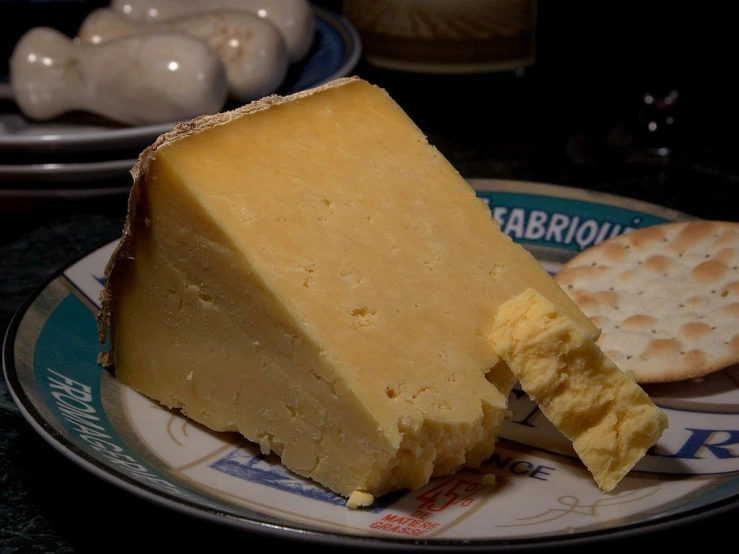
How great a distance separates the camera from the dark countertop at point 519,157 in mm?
890

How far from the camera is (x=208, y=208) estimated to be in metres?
0.87

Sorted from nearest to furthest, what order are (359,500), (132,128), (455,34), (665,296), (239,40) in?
(359,500), (665,296), (132,128), (239,40), (455,34)

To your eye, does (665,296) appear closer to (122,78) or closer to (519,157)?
(519,157)

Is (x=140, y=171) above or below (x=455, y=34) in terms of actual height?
above

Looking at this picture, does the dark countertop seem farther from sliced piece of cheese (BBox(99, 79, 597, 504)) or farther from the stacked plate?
sliced piece of cheese (BBox(99, 79, 597, 504))

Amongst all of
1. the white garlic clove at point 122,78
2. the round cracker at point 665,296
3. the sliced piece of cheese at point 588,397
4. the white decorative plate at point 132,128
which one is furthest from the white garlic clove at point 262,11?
the sliced piece of cheese at point 588,397

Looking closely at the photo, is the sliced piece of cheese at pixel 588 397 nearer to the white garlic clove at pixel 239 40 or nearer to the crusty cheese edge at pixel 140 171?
the crusty cheese edge at pixel 140 171

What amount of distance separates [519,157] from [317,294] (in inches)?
45.1

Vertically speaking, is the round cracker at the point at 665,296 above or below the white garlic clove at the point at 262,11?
below

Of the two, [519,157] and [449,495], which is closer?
[449,495]

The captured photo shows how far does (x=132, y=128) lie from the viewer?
62.8 inches

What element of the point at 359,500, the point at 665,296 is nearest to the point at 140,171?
the point at 359,500

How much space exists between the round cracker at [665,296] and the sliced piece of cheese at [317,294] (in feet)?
0.53

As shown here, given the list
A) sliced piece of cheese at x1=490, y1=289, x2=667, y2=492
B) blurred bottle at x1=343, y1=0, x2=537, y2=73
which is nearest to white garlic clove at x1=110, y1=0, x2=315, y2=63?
blurred bottle at x1=343, y1=0, x2=537, y2=73
